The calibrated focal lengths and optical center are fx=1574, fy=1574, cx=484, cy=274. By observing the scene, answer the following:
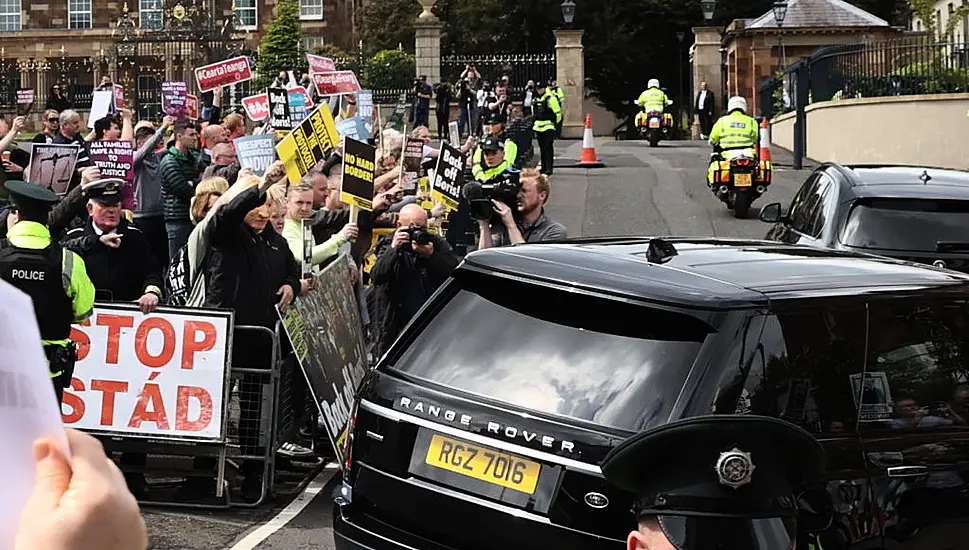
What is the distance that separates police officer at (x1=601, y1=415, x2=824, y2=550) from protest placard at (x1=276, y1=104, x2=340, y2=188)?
23.9 feet

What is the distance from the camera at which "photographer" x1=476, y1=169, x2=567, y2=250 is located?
30.3 feet

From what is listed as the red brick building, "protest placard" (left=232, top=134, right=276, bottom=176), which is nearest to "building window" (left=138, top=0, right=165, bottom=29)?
the red brick building

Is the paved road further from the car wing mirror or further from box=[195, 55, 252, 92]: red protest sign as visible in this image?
box=[195, 55, 252, 92]: red protest sign

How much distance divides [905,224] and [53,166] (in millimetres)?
7401

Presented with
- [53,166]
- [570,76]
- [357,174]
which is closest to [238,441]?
[357,174]

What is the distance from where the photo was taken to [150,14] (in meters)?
67.5

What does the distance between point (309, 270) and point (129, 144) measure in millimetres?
4098

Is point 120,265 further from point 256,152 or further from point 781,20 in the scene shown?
point 781,20

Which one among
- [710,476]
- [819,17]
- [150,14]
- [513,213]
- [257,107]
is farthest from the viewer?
[150,14]

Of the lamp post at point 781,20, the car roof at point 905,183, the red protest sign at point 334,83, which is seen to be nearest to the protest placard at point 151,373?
the car roof at point 905,183

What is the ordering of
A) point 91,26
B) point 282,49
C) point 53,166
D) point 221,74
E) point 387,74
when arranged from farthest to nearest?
point 91,26 < point 282,49 < point 387,74 < point 221,74 < point 53,166

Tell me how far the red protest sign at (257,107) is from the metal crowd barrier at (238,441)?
418 inches

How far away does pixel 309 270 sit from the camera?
10.3 m

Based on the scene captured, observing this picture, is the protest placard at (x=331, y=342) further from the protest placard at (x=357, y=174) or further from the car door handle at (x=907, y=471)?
the car door handle at (x=907, y=471)
